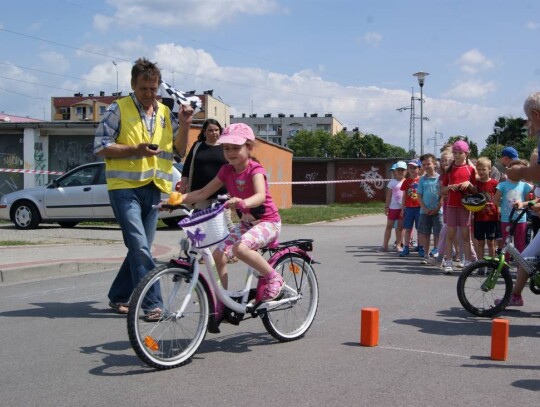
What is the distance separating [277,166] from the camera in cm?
3334

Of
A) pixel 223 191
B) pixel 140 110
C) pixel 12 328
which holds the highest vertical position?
pixel 140 110

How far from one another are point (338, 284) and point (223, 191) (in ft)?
6.78

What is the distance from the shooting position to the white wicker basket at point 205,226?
200 inches

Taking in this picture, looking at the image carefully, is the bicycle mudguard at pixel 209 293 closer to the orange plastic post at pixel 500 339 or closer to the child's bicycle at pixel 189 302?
the child's bicycle at pixel 189 302

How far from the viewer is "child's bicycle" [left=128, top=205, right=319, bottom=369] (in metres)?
4.82

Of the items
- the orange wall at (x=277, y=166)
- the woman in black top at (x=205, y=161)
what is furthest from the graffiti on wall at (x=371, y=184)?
the woman in black top at (x=205, y=161)

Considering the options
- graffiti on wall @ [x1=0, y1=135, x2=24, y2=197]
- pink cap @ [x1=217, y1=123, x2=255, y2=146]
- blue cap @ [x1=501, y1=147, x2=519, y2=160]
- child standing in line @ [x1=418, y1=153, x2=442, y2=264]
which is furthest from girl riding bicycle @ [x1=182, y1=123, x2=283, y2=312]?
graffiti on wall @ [x1=0, y1=135, x2=24, y2=197]

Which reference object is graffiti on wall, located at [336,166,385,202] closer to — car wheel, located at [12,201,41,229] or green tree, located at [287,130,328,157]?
car wheel, located at [12,201,41,229]

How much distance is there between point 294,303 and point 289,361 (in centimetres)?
77

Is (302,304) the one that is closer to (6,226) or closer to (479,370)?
(479,370)

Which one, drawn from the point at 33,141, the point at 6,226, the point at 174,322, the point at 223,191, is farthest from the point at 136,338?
the point at 33,141

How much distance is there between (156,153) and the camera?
6.40m

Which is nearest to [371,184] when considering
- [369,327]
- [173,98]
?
[173,98]

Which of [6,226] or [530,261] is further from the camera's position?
[6,226]
